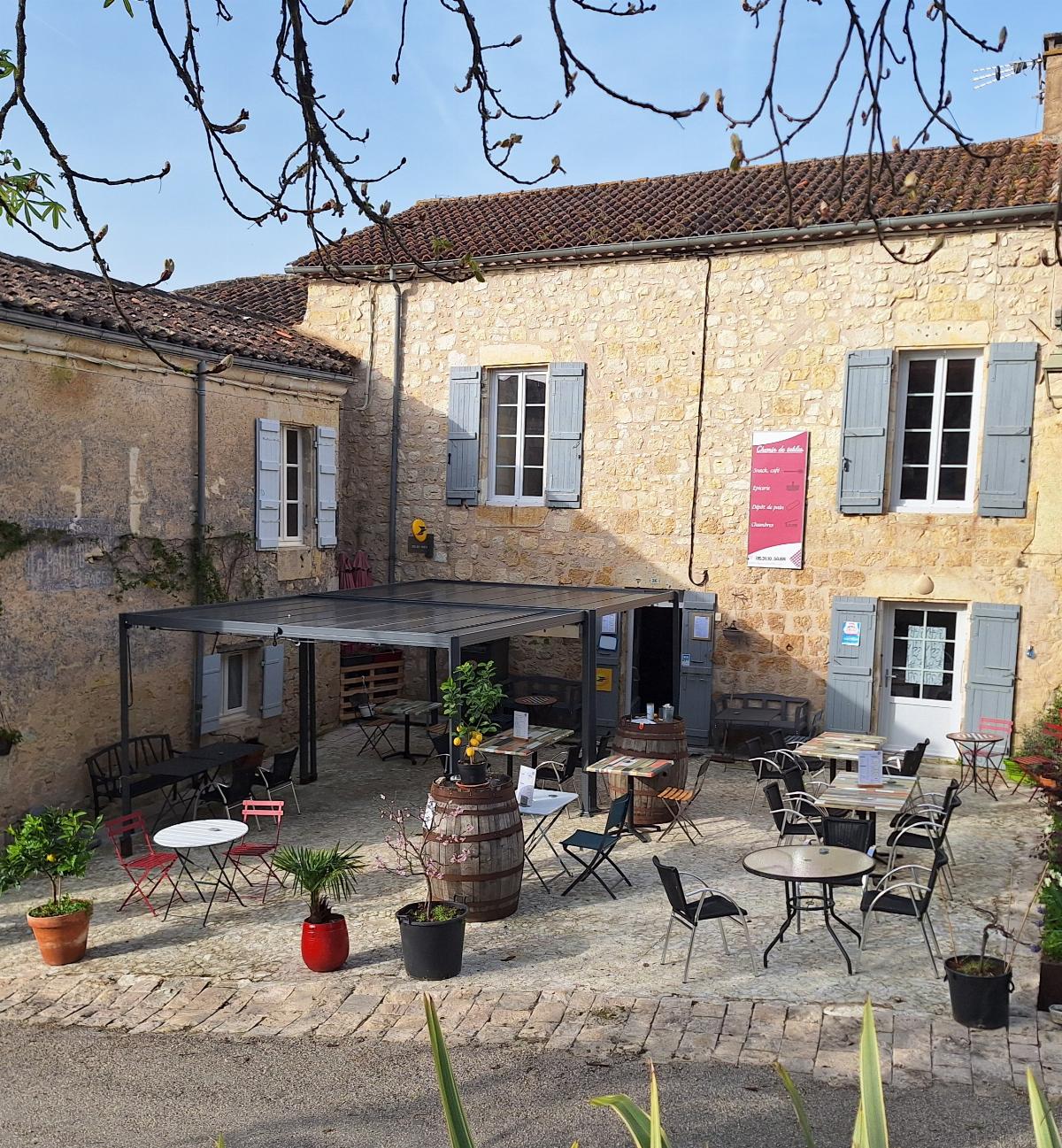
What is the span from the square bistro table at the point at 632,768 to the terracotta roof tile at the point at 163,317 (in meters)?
A: 5.00

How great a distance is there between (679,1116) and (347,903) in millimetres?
3388

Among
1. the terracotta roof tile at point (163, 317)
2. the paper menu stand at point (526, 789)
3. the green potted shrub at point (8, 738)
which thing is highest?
the terracotta roof tile at point (163, 317)

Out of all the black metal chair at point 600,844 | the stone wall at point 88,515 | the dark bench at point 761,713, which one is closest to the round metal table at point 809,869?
the black metal chair at point 600,844

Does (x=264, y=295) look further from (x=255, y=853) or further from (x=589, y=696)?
(x=255, y=853)

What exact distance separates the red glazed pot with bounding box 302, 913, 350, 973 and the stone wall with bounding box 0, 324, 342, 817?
11.8 ft

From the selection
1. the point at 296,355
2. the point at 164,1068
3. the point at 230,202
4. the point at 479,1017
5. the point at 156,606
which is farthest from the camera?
the point at 296,355

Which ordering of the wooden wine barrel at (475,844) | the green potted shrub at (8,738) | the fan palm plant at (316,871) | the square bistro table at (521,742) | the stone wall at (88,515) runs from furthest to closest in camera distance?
the square bistro table at (521,742) < the stone wall at (88,515) < the green potted shrub at (8,738) < the wooden wine barrel at (475,844) < the fan palm plant at (316,871)

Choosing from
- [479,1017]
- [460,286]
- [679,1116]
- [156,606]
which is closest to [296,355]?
[460,286]

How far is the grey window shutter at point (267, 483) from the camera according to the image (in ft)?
38.0

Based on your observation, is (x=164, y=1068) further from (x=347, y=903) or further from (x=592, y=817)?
(x=592, y=817)

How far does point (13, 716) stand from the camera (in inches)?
345

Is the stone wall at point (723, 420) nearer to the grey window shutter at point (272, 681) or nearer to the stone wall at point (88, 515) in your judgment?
the grey window shutter at point (272, 681)

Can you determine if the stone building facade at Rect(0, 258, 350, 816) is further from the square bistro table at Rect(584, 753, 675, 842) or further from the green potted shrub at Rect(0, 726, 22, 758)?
the square bistro table at Rect(584, 753, 675, 842)

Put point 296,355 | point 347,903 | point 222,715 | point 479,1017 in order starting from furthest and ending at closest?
1. point 296,355
2. point 222,715
3. point 347,903
4. point 479,1017
